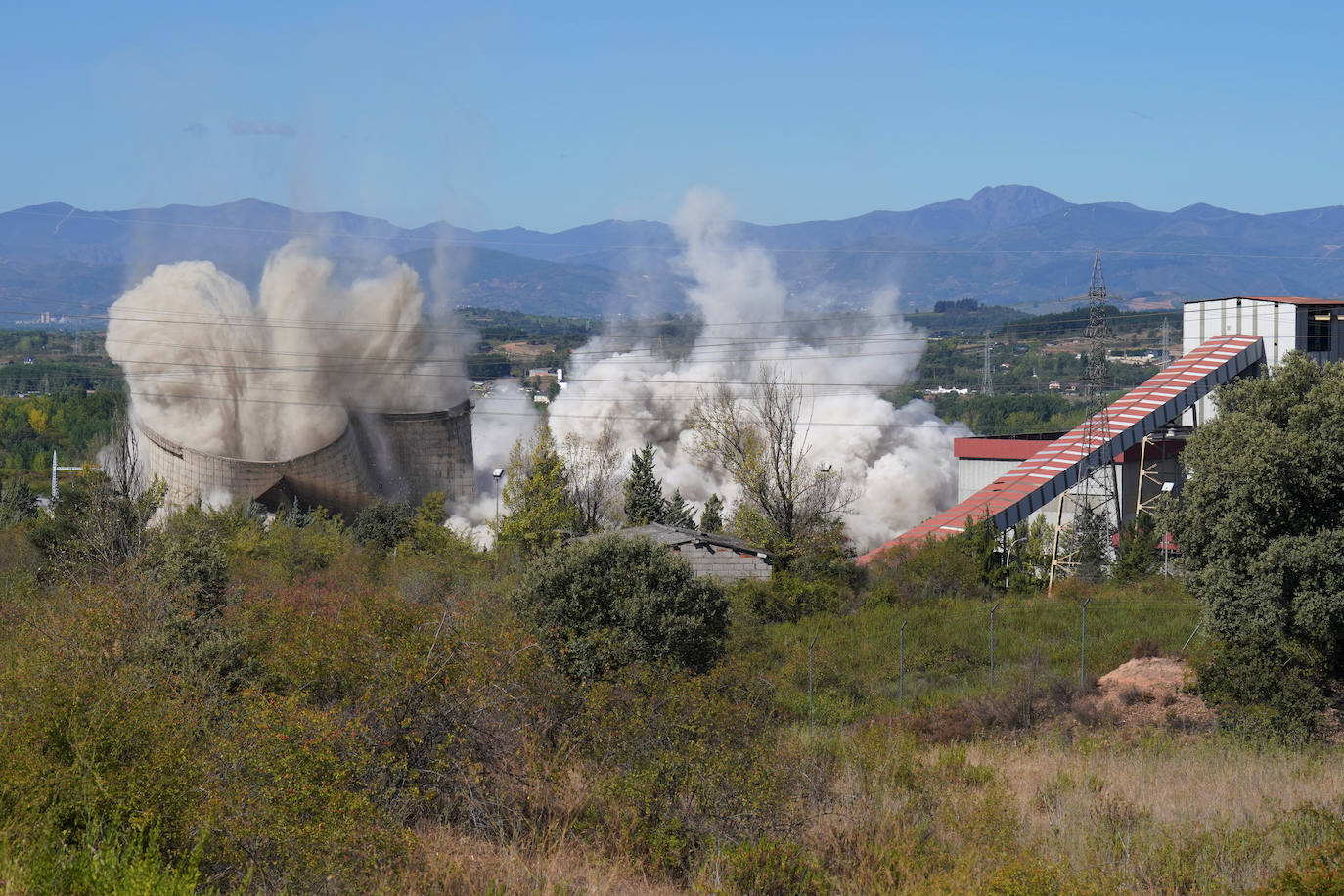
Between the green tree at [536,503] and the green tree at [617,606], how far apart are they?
18.2 m

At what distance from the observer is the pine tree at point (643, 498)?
47.5m

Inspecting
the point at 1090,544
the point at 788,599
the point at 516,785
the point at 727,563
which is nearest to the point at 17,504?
the point at 727,563

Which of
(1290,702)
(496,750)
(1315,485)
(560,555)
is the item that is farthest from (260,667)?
(1315,485)

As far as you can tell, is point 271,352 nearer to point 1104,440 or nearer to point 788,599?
point 788,599

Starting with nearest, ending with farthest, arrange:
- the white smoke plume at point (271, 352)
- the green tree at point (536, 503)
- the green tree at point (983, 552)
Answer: the green tree at point (983, 552) < the green tree at point (536, 503) < the white smoke plume at point (271, 352)

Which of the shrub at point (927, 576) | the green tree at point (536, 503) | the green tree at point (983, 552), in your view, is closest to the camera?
the shrub at point (927, 576)

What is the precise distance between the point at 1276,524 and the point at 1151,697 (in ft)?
12.4

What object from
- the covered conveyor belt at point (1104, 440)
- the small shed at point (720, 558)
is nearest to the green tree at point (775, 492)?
the covered conveyor belt at point (1104, 440)

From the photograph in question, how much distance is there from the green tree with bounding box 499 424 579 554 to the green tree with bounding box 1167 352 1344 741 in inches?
853

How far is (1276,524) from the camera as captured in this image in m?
18.5

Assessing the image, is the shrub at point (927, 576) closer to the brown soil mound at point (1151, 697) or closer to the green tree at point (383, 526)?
the brown soil mound at point (1151, 697)

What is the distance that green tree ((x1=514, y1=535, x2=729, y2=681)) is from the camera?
18234mm

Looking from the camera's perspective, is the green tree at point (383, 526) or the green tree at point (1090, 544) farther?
the green tree at point (383, 526)

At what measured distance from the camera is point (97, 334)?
6078 inches
